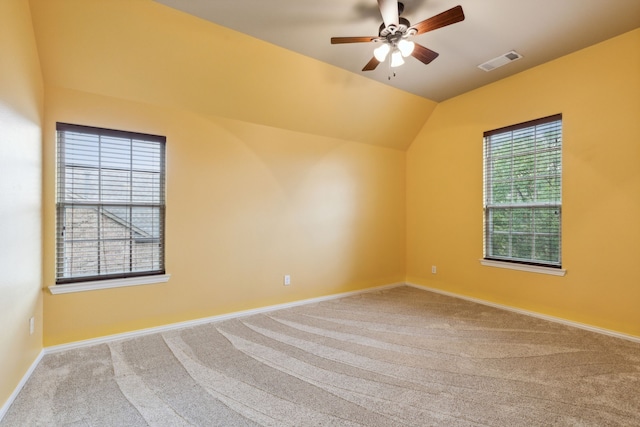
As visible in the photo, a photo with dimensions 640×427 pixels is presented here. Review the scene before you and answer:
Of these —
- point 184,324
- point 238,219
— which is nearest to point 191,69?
point 238,219

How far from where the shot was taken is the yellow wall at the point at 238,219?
2.84 metres

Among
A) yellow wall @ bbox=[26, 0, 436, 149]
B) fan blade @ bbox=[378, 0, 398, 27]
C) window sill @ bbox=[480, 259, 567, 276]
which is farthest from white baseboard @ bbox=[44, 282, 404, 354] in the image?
fan blade @ bbox=[378, 0, 398, 27]

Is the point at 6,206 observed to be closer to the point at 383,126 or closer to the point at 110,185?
the point at 110,185

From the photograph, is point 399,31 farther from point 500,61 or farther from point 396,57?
point 500,61

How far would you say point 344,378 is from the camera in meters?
2.25

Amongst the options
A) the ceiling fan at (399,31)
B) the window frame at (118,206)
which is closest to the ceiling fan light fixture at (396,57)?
the ceiling fan at (399,31)

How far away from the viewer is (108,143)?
295 centimetres

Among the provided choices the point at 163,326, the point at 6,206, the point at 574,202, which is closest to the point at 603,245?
the point at 574,202

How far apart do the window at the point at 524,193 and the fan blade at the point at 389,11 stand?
2435mm

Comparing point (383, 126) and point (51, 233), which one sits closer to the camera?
point (51, 233)

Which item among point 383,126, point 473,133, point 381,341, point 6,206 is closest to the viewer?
point 6,206

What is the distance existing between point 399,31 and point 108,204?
312 centimetres

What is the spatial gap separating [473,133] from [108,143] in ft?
14.8

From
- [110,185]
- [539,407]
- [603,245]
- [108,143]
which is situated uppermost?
[108,143]
